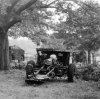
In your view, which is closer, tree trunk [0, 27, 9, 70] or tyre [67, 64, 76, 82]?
tyre [67, 64, 76, 82]

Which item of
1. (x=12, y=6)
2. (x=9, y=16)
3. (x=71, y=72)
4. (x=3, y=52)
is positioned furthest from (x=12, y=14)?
(x=71, y=72)

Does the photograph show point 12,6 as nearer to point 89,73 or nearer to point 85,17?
point 85,17

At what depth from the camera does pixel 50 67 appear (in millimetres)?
13977

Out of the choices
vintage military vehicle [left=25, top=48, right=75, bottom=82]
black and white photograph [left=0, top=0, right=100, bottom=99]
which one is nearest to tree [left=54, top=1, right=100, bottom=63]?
black and white photograph [left=0, top=0, right=100, bottom=99]

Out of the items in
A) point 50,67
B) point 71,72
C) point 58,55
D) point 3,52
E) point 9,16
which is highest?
point 9,16

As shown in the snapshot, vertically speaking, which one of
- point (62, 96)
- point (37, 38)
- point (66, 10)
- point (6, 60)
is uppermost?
point (66, 10)

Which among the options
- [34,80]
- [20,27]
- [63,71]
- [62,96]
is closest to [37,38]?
[20,27]

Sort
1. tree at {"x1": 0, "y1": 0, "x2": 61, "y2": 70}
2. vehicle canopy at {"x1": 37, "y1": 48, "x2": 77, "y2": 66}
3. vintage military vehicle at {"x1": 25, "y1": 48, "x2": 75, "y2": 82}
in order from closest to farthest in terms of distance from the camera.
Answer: vintage military vehicle at {"x1": 25, "y1": 48, "x2": 75, "y2": 82}, vehicle canopy at {"x1": 37, "y1": 48, "x2": 77, "y2": 66}, tree at {"x1": 0, "y1": 0, "x2": 61, "y2": 70}

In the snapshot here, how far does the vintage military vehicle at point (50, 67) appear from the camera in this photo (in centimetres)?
1271

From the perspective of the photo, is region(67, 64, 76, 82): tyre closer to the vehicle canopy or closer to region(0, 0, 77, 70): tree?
the vehicle canopy

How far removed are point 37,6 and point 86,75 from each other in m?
7.27

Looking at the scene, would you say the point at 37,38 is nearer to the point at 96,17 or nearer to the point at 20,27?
the point at 20,27

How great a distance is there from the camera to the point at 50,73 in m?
13.5

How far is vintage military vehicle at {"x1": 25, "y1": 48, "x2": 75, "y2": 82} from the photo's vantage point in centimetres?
1271
